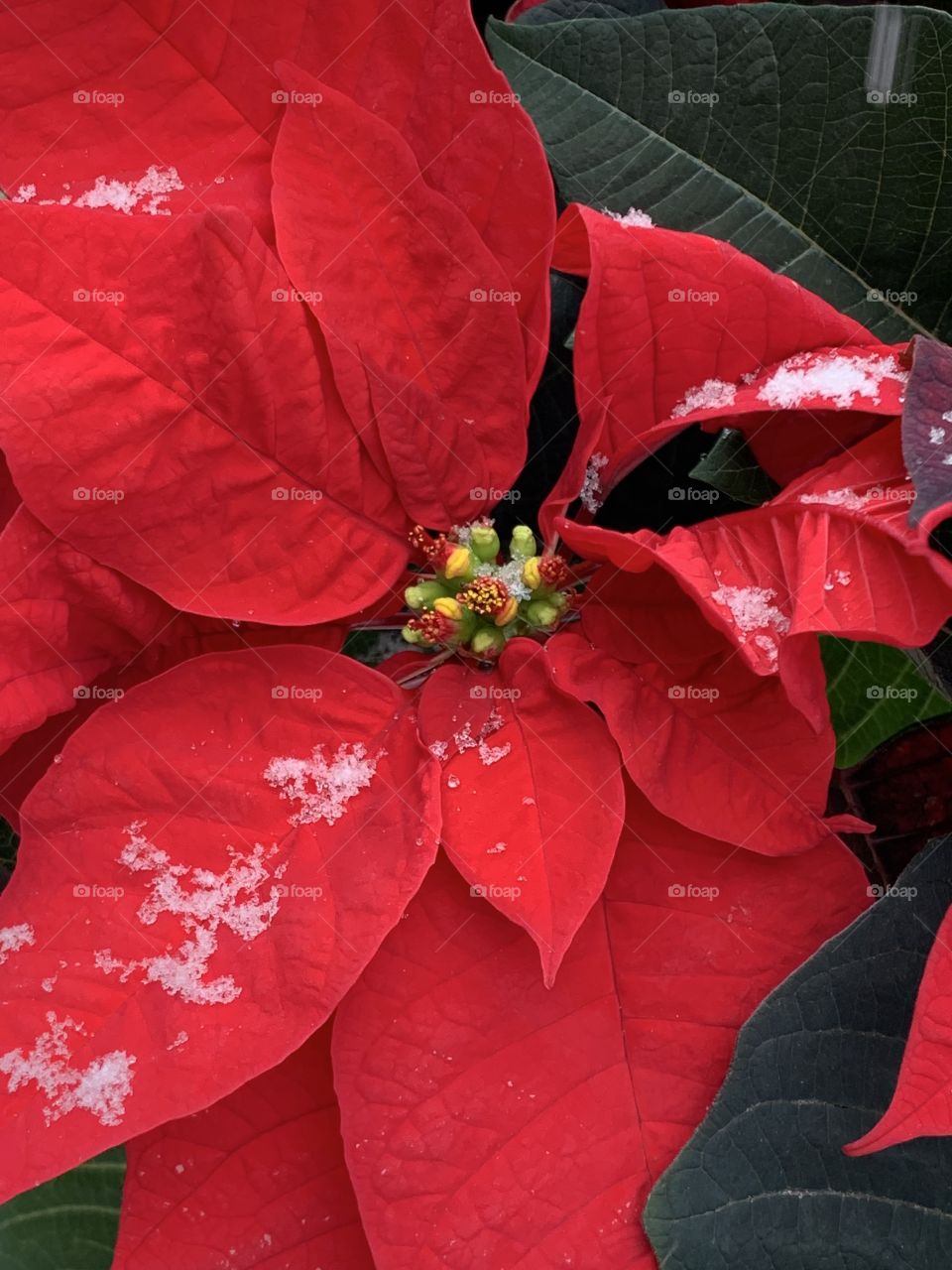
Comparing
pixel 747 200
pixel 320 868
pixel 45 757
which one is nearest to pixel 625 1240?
pixel 320 868

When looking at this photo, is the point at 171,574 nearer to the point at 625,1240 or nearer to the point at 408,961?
the point at 408,961

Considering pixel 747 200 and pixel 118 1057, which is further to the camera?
pixel 747 200

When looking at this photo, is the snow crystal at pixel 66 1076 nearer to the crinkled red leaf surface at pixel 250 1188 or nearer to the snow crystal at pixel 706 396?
the crinkled red leaf surface at pixel 250 1188

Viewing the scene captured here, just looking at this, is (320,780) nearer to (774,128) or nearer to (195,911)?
(195,911)

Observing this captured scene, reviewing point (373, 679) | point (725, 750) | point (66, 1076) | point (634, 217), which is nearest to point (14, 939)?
point (66, 1076)

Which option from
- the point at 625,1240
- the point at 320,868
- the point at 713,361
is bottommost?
the point at 625,1240

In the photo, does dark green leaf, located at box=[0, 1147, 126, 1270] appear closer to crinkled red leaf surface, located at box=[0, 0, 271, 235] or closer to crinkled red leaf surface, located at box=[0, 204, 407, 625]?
crinkled red leaf surface, located at box=[0, 204, 407, 625]

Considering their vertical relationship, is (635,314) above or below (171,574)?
above
